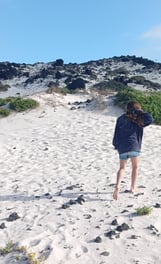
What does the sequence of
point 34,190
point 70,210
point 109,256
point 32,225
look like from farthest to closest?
1. point 34,190
2. point 70,210
3. point 32,225
4. point 109,256

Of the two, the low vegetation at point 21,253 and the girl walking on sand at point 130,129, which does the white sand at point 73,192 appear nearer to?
the low vegetation at point 21,253

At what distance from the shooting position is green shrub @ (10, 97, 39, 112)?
61.4 feet

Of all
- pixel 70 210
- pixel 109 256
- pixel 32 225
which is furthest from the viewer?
pixel 70 210

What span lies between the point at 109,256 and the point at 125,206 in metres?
1.94

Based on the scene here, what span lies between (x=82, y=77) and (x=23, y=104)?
17.3 metres

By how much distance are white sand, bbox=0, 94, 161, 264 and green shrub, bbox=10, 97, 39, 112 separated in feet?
4.35

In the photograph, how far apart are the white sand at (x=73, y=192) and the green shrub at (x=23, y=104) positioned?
52.2 inches

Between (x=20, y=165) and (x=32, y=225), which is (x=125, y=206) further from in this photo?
(x=20, y=165)

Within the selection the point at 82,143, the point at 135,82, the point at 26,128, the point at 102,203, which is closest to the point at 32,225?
the point at 102,203

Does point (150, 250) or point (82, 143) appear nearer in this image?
point (150, 250)

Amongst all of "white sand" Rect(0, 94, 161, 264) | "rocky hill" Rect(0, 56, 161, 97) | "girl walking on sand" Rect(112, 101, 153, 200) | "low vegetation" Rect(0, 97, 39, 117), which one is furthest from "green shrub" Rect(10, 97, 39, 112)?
"girl walking on sand" Rect(112, 101, 153, 200)

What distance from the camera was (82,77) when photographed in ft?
117

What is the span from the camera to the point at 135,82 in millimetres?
31703

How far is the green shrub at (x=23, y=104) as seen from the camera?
18.7 meters
